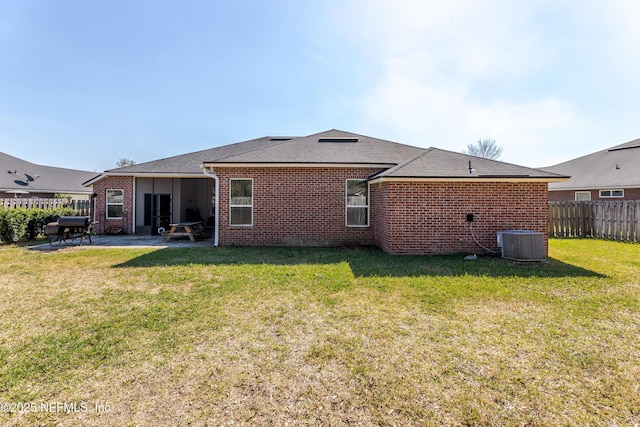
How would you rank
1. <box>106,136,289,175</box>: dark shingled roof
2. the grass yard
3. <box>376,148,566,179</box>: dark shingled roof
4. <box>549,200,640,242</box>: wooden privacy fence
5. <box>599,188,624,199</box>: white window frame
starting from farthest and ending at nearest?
<box>599,188,624,199</box>: white window frame < <box>106,136,289,175</box>: dark shingled roof < <box>549,200,640,242</box>: wooden privacy fence < <box>376,148,566,179</box>: dark shingled roof < the grass yard

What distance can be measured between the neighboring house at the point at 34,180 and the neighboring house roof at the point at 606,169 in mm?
35388

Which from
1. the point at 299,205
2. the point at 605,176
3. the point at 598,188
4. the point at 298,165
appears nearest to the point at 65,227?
the point at 299,205

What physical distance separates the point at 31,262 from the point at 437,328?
10.2 m

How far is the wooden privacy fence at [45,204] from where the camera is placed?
1248 cm

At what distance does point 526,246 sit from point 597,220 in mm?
7840

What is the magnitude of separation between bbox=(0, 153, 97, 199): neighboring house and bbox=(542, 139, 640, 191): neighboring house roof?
3539 centimetres

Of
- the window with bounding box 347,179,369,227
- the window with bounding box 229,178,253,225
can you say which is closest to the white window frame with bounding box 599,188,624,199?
the window with bounding box 347,179,369,227

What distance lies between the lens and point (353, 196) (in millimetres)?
10203

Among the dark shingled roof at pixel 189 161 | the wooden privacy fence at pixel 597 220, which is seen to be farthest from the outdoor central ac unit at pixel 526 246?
the dark shingled roof at pixel 189 161

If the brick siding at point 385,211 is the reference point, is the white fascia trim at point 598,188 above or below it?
above

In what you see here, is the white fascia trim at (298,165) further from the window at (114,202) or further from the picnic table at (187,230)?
A: the window at (114,202)

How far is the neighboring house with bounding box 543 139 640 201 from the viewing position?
1775cm

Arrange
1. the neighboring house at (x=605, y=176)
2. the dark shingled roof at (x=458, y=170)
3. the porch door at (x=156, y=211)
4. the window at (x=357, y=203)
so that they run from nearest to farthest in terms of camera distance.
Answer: the dark shingled roof at (x=458, y=170), the window at (x=357, y=203), the porch door at (x=156, y=211), the neighboring house at (x=605, y=176)

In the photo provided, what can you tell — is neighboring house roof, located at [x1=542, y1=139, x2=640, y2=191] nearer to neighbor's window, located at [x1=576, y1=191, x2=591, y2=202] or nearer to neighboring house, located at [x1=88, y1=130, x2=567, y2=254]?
neighbor's window, located at [x1=576, y1=191, x2=591, y2=202]
